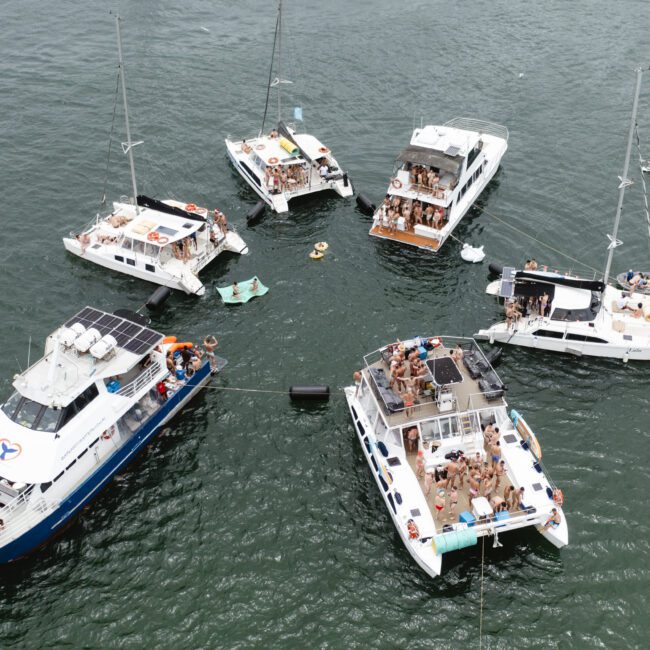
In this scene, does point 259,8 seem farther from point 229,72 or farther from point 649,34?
point 649,34

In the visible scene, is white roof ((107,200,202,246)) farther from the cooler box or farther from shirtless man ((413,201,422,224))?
the cooler box

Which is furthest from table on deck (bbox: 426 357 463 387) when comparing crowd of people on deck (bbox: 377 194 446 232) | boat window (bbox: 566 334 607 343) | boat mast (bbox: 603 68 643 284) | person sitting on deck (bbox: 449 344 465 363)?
crowd of people on deck (bbox: 377 194 446 232)

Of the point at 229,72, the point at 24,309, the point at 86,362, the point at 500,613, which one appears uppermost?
the point at 229,72

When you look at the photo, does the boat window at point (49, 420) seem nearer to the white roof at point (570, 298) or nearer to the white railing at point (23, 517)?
the white railing at point (23, 517)

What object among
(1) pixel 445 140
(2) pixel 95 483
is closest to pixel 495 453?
(2) pixel 95 483

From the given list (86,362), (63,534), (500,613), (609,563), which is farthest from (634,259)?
(63,534)

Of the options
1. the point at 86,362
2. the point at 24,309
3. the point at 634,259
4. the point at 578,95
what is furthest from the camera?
the point at 578,95

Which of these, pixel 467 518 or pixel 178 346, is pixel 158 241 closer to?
pixel 178 346
